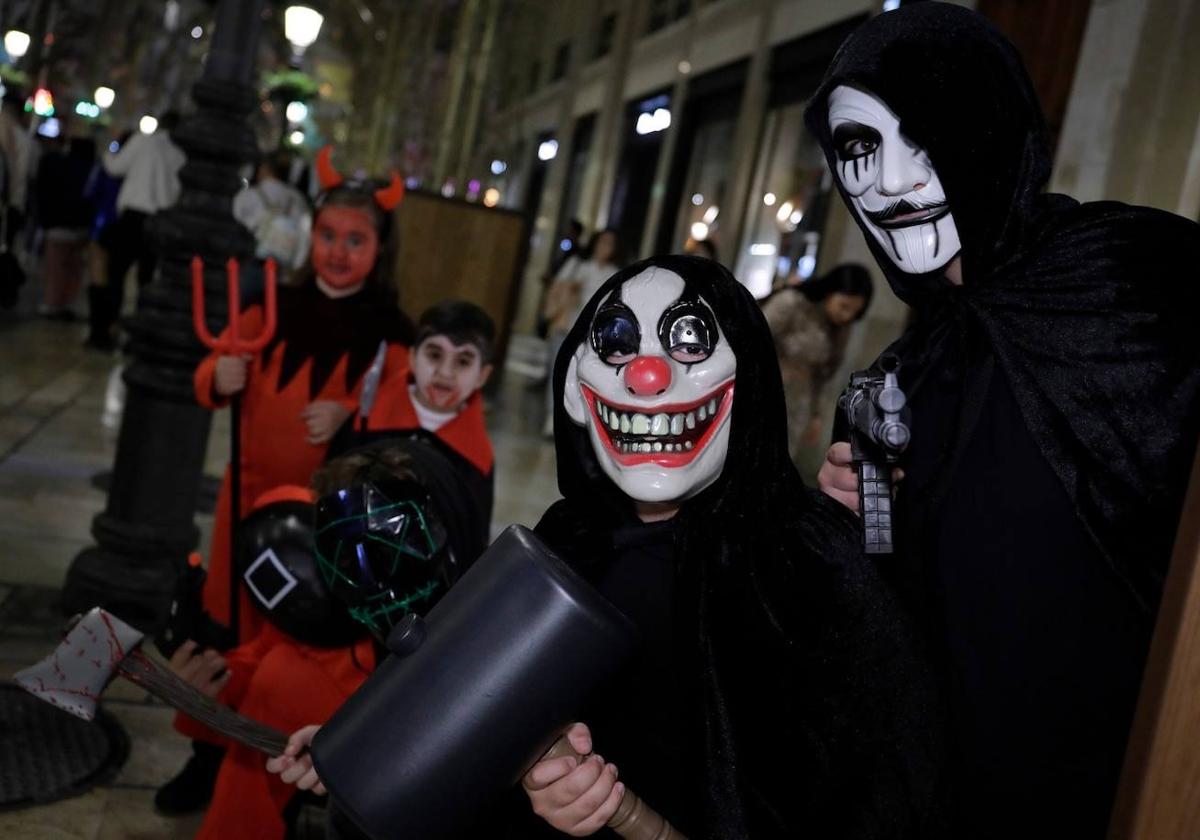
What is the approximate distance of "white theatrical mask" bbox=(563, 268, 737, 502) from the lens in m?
1.73

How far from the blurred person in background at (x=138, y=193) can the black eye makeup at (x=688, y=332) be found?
862 cm

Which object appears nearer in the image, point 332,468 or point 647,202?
point 332,468

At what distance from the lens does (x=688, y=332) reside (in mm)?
1756

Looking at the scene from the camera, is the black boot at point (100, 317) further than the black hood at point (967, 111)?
Yes

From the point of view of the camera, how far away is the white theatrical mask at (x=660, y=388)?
1734 millimetres

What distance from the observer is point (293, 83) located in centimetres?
1900

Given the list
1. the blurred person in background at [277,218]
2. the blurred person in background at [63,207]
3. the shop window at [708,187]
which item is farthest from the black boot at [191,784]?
the shop window at [708,187]

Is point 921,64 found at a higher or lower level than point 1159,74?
lower

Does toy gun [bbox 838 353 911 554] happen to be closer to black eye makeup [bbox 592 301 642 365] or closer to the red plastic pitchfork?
black eye makeup [bbox 592 301 642 365]

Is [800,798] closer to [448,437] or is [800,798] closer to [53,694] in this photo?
[53,694]

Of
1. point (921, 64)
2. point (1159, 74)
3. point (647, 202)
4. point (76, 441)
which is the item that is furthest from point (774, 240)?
point (921, 64)

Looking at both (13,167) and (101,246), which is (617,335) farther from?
(13,167)

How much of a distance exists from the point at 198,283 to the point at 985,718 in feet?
7.69

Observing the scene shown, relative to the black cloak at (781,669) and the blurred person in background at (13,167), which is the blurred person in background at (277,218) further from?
the black cloak at (781,669)
